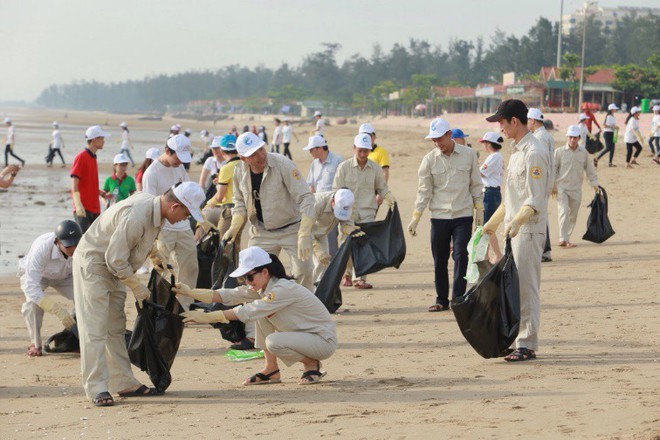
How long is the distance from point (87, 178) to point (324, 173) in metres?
2.47

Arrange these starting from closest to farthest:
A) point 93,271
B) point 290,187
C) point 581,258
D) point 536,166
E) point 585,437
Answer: point 585,437 < point 93,271 < point 536,166 < point 290,187 < point 581,258

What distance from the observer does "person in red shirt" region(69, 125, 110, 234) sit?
33.2 feet

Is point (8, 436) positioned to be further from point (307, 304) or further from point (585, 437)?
point (585, 437)

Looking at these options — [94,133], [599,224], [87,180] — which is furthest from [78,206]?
[599,224]

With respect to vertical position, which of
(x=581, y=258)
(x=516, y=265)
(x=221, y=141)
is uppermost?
(x=221, y=141)

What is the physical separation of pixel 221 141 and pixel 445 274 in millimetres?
2787

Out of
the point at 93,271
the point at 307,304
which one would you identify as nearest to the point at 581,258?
the point at 307,304

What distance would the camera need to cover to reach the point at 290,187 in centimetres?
807

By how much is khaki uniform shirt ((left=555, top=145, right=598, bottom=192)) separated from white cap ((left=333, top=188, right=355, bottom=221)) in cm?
525

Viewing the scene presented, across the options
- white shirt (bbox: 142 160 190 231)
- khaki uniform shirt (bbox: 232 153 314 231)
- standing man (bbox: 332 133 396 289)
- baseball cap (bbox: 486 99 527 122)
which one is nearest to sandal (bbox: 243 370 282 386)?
khaki uniform shirt (bbox: 232 153 314 231)

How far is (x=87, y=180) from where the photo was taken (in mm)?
10266

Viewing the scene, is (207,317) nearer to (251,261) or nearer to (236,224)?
(251,261)

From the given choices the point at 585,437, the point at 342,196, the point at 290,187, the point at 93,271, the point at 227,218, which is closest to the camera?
the point at 585,437

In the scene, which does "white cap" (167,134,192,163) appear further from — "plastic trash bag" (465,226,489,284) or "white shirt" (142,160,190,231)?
"plastic trash bag" (465,226,489,284)
